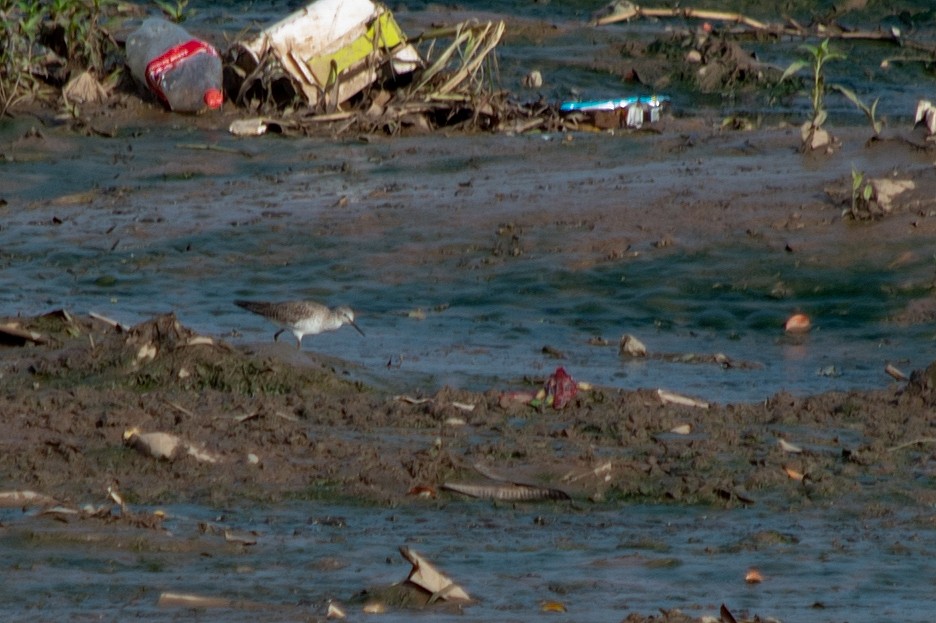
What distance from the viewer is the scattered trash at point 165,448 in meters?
4.83

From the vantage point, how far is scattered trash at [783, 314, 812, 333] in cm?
755

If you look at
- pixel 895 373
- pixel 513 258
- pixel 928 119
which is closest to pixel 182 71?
pixel 513 258

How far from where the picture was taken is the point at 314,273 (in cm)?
859

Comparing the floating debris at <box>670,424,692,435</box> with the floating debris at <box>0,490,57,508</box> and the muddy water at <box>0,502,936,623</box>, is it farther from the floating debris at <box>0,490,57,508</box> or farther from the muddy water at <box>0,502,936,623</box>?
the floating debris at <box>0,490,57,508</box>

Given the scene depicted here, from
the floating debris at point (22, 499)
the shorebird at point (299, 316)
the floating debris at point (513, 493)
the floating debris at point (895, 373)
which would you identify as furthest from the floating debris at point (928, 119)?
the floating debris at point (22, 499)

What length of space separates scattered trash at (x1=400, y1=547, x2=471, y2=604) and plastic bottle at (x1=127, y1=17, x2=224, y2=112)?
9.24m

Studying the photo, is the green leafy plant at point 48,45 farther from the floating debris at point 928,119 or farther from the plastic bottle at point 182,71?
the floating debris at point 928,119

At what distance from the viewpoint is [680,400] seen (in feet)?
19.3

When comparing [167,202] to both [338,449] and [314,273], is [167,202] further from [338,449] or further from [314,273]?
[338,449]

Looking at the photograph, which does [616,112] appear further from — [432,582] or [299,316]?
[432,582]

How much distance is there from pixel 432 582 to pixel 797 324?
4.38m

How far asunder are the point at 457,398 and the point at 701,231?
3.10 m

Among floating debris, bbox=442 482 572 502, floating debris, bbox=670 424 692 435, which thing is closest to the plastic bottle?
floating debris, bbox=670 424 692 435

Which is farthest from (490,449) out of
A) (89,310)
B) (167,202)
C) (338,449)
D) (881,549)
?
(167,202)
